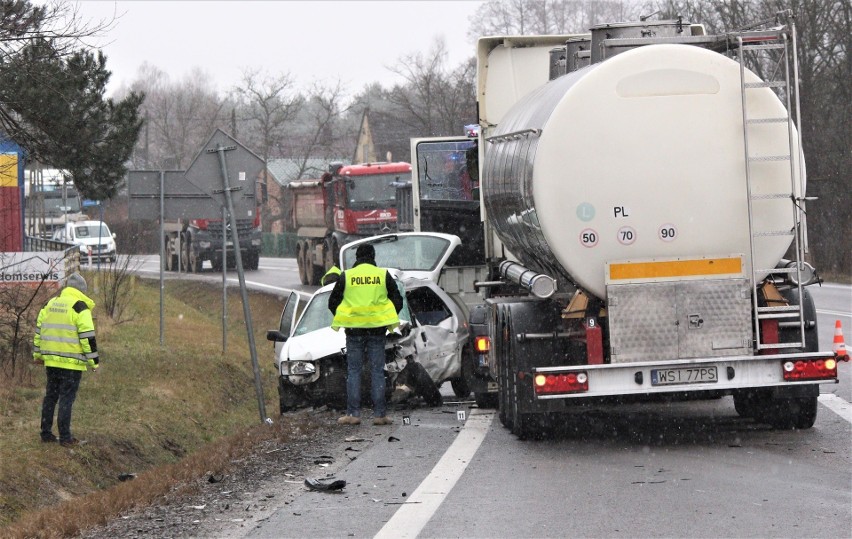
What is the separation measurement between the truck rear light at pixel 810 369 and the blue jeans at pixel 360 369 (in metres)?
4.21

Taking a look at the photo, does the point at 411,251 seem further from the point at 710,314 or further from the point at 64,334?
the point at 710,314

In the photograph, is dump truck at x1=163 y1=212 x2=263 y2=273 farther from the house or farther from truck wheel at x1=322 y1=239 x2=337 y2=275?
the house

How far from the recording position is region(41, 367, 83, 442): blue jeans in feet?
41.8

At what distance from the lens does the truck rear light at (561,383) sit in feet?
32.1

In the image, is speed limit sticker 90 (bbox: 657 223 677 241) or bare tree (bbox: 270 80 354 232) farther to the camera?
bare tree (bbox: 270 80 354 232)

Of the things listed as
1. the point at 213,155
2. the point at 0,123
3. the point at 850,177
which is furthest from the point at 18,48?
the point at 850,177

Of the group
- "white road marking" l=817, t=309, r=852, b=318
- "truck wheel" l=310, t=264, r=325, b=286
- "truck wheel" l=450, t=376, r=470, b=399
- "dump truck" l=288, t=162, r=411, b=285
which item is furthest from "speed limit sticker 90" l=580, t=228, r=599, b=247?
"truck wheel" l=310, t=264, r=325, b=286

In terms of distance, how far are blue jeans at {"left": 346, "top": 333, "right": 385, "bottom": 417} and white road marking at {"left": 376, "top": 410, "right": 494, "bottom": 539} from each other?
3.20 feet

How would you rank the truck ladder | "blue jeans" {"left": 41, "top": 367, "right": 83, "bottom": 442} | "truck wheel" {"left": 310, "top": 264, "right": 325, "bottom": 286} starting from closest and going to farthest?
1. the truck ladder
2. "blue jeans" {"left": 41, "top": 367, "right": 83, "bottom": 442}
3. "truck wheel" {"left": 310, "top": 264, "right": 325, "bottom": 286}

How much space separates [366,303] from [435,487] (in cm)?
424

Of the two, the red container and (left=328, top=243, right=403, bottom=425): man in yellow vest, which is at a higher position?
the red container

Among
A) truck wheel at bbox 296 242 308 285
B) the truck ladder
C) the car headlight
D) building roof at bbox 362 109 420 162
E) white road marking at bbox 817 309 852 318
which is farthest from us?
building roof at bbox 362 109 420 162

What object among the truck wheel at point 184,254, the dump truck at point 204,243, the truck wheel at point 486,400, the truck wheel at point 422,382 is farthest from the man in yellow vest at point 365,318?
the truck wheel at point 184,254

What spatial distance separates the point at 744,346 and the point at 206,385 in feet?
37.9
